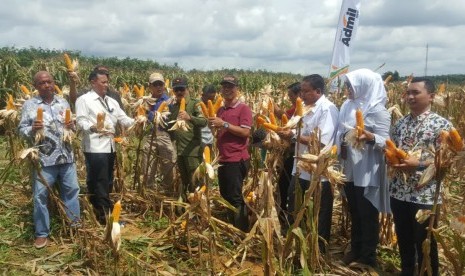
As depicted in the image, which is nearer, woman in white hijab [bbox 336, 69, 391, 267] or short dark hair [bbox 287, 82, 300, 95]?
woman in white hijab [bbox 336, 69, 391, 267]

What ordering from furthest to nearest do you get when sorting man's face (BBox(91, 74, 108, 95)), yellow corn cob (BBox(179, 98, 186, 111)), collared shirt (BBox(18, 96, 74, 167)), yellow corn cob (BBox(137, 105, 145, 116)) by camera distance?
1. yellow corn cob (BBox(137, 105, 145, 116))
2. yellow corn cob (BBox(179, 98, 186, 111))
3. man's face (BBox(91, 74, 108, 95))
4. collared shirt (BBox(18, 96, 74, 167))

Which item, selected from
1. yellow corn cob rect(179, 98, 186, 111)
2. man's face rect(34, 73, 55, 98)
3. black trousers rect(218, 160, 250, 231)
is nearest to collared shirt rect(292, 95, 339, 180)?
black trousers rect(218, 160, 250, 231)

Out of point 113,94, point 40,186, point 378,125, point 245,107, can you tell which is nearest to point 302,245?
point 378,125

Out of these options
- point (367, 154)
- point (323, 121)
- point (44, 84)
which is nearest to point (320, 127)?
point (323, 121)

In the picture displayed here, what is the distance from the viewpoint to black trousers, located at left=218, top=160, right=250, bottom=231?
172 inches

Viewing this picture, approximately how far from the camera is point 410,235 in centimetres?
332

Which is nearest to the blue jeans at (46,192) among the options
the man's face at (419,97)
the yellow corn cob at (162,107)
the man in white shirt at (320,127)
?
the yellow corn cob at (162,107)

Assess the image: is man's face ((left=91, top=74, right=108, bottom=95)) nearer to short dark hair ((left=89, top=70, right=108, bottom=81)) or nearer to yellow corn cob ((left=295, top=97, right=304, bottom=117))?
short dark hair ((left=89, top=70, right=108, bottom=81))

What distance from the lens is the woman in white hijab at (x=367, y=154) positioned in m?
3.47

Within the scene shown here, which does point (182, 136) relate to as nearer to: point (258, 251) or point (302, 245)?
point (258, 251)

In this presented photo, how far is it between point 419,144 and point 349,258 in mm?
1236

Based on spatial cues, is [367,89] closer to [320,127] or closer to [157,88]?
[320,127]

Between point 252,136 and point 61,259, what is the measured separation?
2207mm

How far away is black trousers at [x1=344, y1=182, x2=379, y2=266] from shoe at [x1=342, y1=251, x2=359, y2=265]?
0.05 feet
